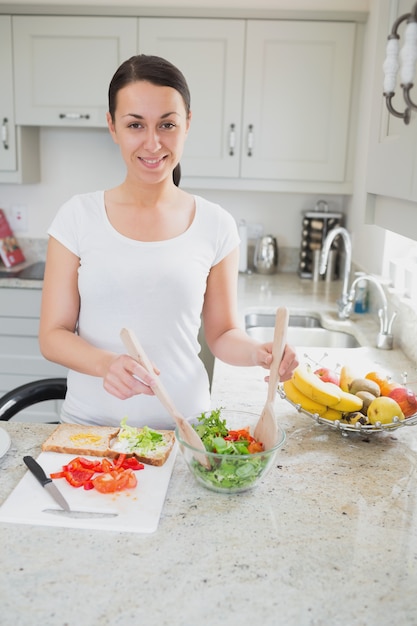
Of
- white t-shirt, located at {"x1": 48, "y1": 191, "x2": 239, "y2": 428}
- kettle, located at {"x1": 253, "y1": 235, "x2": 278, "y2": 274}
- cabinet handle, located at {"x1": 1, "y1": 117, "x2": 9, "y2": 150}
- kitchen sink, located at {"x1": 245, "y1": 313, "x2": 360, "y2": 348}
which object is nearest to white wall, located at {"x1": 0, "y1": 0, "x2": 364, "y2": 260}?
kettle, located at {"x1": 253, "y1": 235, "x2": 278, "y2": 274}

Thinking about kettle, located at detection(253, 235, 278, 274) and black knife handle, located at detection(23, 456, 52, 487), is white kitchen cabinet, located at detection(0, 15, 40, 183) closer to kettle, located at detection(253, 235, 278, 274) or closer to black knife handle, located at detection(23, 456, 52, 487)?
kettle, located at detection(253, 235, 278, 274)

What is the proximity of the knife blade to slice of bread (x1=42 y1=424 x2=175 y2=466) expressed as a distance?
0.06m

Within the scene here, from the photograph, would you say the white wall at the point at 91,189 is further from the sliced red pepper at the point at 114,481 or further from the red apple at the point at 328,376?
the sliced red pepper at the point at 114,481

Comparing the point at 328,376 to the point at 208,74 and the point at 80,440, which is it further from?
the point at 208,74

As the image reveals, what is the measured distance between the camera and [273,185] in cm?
291

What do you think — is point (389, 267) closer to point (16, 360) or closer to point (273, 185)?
point (273, 185)

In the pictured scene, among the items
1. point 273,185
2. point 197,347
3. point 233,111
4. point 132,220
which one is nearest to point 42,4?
point 233,111

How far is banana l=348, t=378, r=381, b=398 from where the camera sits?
50.6 inches

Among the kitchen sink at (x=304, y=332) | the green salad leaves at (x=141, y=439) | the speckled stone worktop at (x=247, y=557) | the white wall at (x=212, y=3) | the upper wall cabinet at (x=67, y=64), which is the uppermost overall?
the white wall at (x=212, y=3)

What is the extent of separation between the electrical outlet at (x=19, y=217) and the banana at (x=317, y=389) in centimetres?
246

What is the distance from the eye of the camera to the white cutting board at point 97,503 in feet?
2.90

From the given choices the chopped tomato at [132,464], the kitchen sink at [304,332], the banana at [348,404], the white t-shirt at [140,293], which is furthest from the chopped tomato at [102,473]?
the kitchen sink at [304,332]

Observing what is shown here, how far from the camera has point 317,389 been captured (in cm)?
122

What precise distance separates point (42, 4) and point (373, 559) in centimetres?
273
